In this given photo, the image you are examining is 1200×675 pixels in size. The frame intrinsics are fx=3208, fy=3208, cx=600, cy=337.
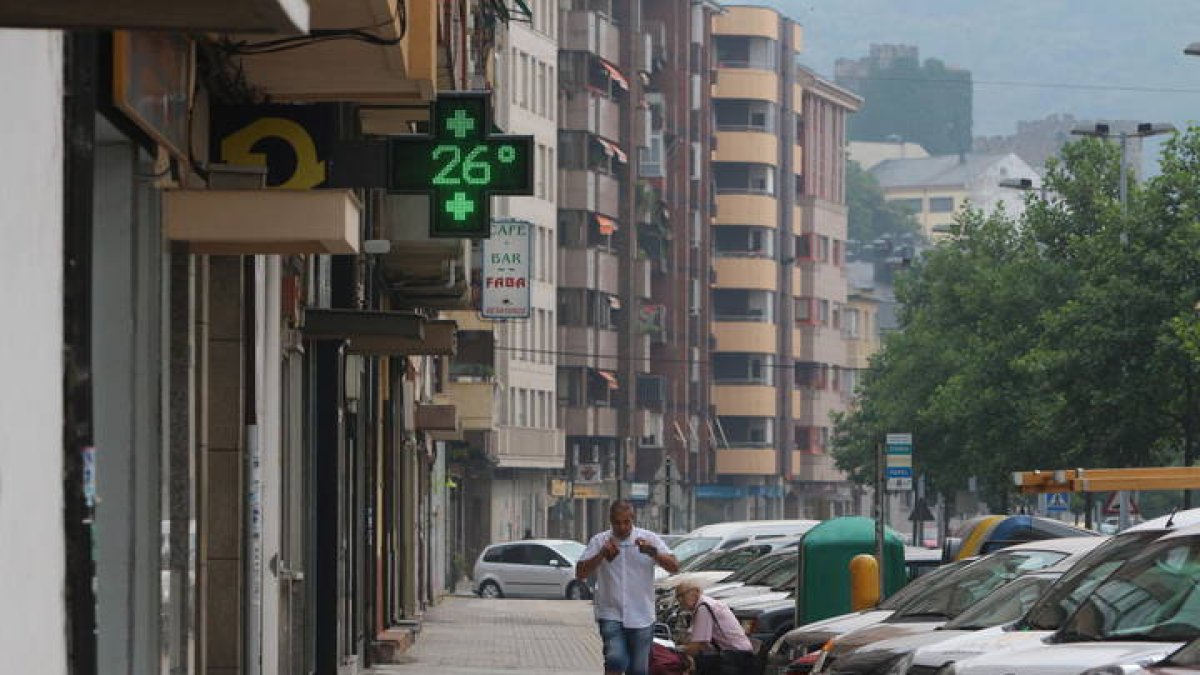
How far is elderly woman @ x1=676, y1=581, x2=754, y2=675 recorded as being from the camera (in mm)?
24000

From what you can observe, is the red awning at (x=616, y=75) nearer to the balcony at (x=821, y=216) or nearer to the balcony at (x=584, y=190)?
the balcony at (x=584, y=190)

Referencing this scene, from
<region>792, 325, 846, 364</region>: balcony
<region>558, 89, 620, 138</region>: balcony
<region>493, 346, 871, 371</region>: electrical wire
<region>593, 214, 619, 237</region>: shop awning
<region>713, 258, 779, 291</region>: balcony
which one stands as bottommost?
<region>493, 346, 871, 371</region>: electrical wire

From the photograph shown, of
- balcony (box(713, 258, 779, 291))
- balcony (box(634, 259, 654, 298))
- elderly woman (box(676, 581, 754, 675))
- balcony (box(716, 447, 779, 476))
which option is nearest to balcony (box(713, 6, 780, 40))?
balcony (box(713, 258, 779, 291))

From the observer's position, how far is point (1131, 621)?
1299 centimetres

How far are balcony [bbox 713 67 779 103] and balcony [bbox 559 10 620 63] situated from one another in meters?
25.5

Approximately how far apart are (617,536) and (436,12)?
486cm

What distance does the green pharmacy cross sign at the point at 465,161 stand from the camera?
60.4 feet

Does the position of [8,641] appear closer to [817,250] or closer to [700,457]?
[700,457]

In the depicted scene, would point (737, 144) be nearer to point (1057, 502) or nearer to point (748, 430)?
point (748, 430)

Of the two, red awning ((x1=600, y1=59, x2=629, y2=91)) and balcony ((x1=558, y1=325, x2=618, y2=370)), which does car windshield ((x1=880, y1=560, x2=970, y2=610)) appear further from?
red awning ((x1=600, y1=59, x2=629, y2=91))

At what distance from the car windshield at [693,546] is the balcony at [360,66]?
35875mm

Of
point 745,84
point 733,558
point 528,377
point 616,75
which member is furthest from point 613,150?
point 733,558

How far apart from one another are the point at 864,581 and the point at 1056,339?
3996 cm

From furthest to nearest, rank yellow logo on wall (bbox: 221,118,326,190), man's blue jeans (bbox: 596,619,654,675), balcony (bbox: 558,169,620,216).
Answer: balcony (bbox: 558,169,620,216) < man's blue jeans (bbox: 596,619,654,675) < yellow logo on wall (bbox: 221,118,326,190)
